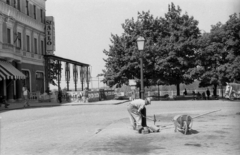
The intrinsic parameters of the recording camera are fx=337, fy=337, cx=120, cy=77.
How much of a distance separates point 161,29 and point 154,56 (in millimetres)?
4375

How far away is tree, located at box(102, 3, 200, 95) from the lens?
38.3m

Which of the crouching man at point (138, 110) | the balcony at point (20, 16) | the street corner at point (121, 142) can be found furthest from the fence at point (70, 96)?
the street corner at point (121, 142)

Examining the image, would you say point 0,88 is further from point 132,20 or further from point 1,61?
point 132,20

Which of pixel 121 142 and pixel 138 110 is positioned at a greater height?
pixel 138 110

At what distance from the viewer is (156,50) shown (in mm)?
38562

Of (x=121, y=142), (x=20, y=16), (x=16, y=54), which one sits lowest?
(x=121, y=142)

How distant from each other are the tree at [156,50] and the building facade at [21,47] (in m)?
8.38

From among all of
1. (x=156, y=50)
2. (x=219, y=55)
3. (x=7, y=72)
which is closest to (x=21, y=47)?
(x=7, y=72)

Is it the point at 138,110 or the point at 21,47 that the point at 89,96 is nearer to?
the point at 21,47

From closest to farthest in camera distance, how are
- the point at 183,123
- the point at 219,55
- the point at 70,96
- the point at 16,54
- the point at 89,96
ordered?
the point at 183,123, the point at 16,54, the point at 89,96, the point at 70,96, the point at 219,55

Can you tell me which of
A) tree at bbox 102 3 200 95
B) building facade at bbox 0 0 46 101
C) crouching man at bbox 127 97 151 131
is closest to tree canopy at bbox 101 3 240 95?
tree at bbox 102 3 200 95

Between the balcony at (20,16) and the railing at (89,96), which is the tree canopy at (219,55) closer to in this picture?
the railing at (89,96)

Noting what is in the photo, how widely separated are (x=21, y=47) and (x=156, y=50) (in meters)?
14.9

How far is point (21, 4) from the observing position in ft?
117
